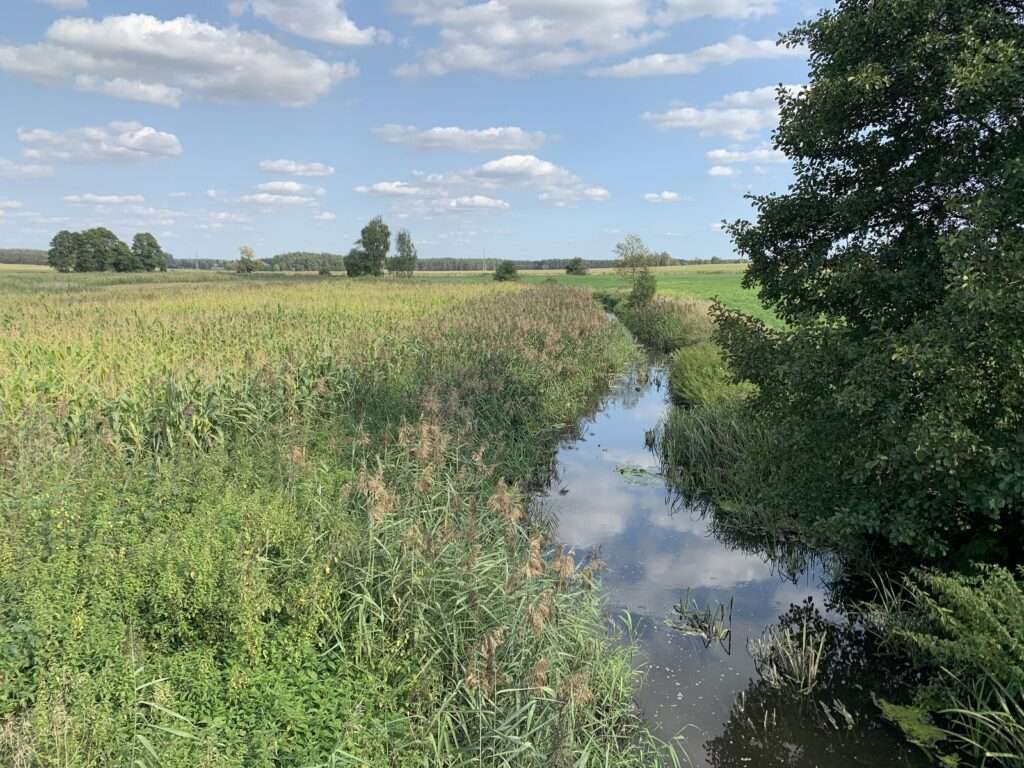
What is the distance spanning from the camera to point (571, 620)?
5.30m

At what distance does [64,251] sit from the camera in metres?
85.6

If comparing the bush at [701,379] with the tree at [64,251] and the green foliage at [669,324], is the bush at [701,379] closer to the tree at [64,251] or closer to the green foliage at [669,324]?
the green foliage at [669,324]

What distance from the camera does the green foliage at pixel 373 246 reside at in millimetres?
91613

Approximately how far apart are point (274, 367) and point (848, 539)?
8449mm

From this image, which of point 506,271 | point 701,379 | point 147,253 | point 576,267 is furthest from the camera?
point 576,267

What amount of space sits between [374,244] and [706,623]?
91.6 meters

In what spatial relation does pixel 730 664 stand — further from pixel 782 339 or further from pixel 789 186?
pixel 789 186

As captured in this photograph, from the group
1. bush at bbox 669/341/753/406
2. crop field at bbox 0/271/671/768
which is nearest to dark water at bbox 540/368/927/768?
crop field at bbox 0/271/671/768

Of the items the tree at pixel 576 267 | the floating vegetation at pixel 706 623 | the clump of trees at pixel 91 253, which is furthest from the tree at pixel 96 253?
the floating vegetation at pixel 706 623

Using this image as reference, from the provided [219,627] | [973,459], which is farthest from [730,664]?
[219,627]

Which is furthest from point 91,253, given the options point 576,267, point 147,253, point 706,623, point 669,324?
point 706,623

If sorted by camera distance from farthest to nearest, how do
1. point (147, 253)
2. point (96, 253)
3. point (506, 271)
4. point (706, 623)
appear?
point (147, 253) < point (96, 253) < point (506, 271) < point (706, 623)

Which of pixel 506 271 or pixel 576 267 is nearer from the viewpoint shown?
pixel 506 271

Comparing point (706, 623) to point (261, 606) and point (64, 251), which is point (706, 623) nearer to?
point (261, 606)
